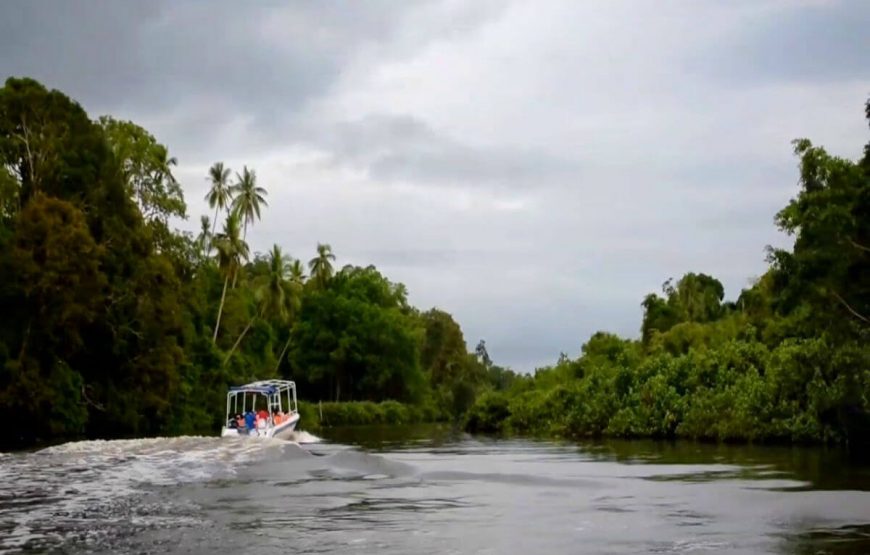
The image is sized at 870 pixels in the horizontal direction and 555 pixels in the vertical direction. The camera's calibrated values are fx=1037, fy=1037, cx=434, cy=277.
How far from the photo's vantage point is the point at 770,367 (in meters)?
38.2

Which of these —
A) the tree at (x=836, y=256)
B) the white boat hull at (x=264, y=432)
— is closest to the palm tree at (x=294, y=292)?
the white boat hull at (x=264, y=432)

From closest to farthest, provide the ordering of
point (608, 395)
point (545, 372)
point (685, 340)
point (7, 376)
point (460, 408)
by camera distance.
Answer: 1. point (7, 376)
2. point (608, 395)
3. point (685, 340)
4. point (545, 372)
5. point (460, 408)

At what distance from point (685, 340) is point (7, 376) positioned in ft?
111

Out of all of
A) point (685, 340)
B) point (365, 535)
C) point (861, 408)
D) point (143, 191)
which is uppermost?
point (143, 191)

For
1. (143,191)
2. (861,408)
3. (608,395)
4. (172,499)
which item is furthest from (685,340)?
(172,499)

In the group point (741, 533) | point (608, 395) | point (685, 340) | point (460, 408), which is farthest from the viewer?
point (460, 408)

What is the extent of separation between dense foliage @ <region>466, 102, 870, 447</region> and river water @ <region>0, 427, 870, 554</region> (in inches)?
141

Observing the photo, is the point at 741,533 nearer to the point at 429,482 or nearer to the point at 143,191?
the point at 429,482

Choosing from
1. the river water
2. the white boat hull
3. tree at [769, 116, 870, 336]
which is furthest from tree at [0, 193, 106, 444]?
tree at [769, 116, 870, 336]

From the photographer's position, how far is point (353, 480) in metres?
22.5

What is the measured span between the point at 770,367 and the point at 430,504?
2445 centimetres

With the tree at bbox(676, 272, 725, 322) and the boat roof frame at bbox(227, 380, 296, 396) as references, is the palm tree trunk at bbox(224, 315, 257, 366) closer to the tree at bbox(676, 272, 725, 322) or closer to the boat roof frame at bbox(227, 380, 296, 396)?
the boat roof frame at bbox(227, 380, 296, 396)

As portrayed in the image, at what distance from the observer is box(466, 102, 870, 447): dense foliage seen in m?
26.6

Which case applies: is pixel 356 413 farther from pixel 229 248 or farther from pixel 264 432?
pixel 264 432
